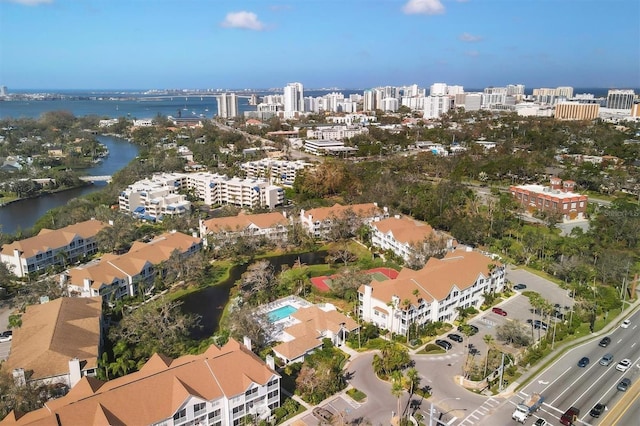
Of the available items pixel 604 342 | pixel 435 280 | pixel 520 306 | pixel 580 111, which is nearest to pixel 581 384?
pixel 604 342

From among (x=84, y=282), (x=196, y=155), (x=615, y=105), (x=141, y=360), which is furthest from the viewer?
(x=615, y=105)

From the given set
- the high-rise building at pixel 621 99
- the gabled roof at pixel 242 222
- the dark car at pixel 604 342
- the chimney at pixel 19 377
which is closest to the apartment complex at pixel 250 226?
the gabled roof at pixel 242 222

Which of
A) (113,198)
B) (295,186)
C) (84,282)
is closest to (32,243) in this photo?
(84,282)

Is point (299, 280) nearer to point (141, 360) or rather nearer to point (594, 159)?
point (141, 360)

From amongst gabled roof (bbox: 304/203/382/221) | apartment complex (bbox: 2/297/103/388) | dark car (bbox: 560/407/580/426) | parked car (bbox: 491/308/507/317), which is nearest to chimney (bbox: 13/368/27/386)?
apartment complex (bbox: 2/297/103/388)

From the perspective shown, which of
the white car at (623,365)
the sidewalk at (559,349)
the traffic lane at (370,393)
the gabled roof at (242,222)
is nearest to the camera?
the traffic lane at (370,393)

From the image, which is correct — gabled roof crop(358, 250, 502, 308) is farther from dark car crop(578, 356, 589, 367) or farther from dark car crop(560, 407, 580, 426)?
dark car crop(560, 407, 580, 426)

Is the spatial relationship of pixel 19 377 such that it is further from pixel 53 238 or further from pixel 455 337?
pixel 455 337

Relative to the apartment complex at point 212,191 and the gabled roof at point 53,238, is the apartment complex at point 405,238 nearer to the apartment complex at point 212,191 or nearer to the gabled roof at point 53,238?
the apartment complex at point 212,191
